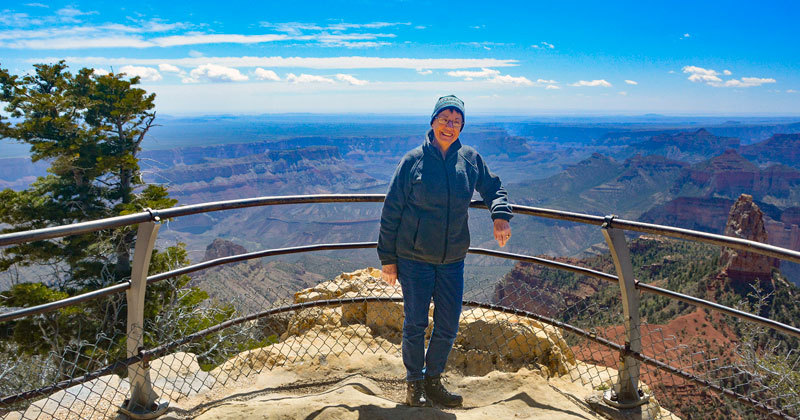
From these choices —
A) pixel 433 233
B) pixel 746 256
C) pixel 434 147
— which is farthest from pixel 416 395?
pixel 746 256

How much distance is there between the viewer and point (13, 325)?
50.7 ft

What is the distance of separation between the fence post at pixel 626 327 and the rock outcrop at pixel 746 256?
5316 cm

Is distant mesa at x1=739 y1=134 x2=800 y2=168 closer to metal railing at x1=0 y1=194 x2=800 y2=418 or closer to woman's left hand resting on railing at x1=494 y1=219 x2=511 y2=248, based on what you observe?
metal railing at x1=0 y1=194 x2=800 y2=418

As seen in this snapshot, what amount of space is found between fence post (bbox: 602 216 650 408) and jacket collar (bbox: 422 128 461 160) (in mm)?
1035

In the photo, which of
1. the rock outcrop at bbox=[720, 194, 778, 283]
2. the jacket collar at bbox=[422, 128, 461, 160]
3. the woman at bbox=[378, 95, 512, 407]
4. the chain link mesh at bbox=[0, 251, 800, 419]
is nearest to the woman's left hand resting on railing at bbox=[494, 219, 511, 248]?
the woman at bbox=[378, 95, 512, 407]

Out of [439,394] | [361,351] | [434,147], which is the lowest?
[361,351]

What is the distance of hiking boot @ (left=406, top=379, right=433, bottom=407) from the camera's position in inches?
126

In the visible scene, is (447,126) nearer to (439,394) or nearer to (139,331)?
(439,394)

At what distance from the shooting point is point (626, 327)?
3.27 m

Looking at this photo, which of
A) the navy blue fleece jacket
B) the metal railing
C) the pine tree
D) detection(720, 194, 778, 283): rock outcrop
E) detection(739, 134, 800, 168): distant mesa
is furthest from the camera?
detection(739, 134, 800, 168): distant mesa

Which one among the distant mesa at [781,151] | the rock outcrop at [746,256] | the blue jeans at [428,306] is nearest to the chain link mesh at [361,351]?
the blue jeans at [428,306]

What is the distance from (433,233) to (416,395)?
1.08 m

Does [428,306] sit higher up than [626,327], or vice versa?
[428,306]

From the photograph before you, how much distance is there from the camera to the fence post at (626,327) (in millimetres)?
3139
